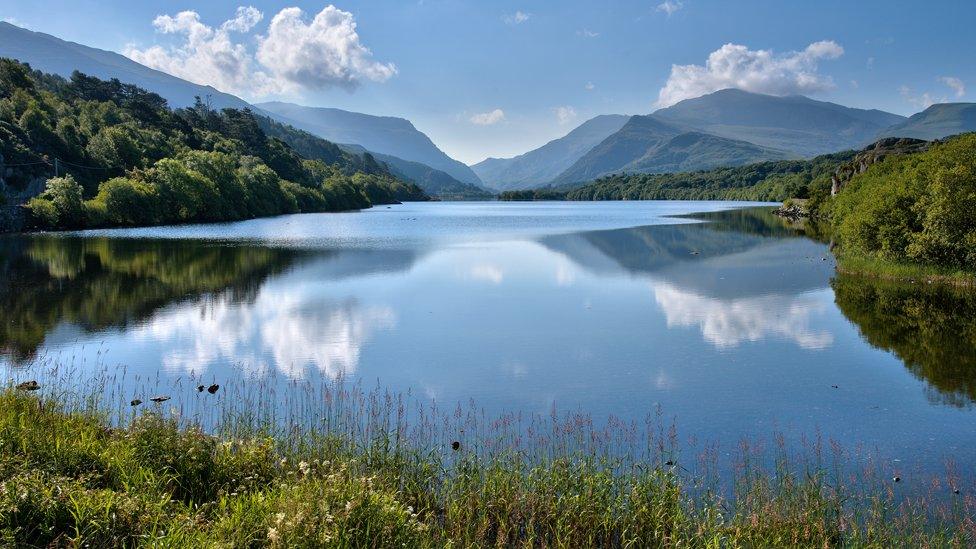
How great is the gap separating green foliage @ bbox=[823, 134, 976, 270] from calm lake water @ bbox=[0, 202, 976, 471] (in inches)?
112

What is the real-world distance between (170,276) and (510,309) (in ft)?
73.6

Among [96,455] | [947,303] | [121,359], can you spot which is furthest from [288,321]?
[947,303]

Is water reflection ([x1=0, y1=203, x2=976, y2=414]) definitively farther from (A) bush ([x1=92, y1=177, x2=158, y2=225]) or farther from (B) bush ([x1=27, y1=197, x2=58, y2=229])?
(A) bush ([x1=92, y1=177, x2=158, y2=225])

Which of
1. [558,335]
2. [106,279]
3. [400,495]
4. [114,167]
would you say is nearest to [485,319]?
[558,335]

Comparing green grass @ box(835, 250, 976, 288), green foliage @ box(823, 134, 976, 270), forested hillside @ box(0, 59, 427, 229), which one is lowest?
green grass @ box(835, 250, 976, 288)

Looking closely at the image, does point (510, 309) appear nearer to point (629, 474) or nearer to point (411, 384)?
point (411, 384)

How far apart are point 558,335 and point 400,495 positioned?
15455 mm

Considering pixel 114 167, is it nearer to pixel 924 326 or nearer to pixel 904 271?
pixel 904 271

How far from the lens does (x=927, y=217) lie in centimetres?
3550

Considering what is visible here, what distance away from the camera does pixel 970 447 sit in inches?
551

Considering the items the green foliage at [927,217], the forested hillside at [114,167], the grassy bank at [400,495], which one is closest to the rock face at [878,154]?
the green foliage at [927,217]

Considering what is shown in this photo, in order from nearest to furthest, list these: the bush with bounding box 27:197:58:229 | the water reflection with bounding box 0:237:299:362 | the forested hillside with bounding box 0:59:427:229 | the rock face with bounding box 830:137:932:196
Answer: the water reflection with bounding box 0:237:299:362, the bush with bounding box 27:197:58:229, the forested hillside with bounding box 0:59:427:229, the rock face with bounding box 830:137:932:196

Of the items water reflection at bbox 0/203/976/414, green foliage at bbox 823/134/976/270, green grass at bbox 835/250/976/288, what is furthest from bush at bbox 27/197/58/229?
green foliage at bbox 823/134/976/270

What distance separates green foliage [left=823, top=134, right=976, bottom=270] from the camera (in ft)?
114
